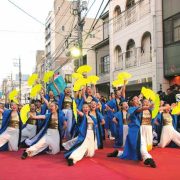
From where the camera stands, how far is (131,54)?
788 inches

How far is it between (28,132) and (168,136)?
3.89 meters

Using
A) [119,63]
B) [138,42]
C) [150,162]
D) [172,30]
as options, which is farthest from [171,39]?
[150,162]

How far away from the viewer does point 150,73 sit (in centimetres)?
1745

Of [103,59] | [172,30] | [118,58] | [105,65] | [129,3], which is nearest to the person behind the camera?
[172,30]

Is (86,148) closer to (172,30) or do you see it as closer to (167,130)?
(167,130)

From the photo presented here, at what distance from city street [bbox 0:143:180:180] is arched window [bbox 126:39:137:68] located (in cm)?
1198

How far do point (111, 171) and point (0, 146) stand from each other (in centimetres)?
375

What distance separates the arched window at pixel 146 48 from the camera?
18.0m

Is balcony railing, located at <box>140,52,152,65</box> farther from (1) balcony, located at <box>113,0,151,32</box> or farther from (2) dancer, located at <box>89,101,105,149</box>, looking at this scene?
(2) dancer, located at <box>89,101,105,149</box>

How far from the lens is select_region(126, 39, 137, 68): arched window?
19.6 m

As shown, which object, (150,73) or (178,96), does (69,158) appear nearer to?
(178,96)

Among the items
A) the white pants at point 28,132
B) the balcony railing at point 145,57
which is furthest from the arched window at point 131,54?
the white pants at point 28,132

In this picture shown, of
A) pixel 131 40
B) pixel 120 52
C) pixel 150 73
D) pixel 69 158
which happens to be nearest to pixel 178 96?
pixel 69 158

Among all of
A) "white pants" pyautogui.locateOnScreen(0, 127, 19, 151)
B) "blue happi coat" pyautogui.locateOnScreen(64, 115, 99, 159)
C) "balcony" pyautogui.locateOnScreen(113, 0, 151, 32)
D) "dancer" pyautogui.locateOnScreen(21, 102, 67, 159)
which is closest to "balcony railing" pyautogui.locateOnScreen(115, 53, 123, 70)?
"balcony" pyautogui.locateOnScreen(113, 0, 151, 32)
